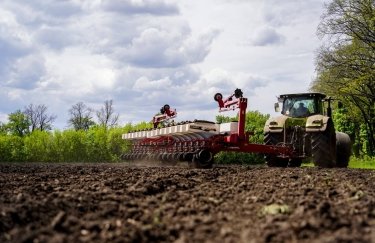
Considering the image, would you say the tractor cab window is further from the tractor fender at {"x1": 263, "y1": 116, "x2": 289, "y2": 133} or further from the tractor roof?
the tractor fender at {"x1": 263, "y1": 116, "x2": 289, "y2": 133}

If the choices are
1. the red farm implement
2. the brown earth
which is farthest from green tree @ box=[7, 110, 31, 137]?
the brown earth

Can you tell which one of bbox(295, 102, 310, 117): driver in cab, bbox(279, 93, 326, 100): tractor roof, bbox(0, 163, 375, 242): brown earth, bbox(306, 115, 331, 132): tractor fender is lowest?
bbox(0, 163, 375, 242): brown earth

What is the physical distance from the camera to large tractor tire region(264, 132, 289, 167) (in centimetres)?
1869

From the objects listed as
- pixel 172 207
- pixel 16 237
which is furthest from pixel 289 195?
pixel 16 237

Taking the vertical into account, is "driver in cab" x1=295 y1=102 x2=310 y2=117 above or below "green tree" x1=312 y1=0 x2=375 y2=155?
below

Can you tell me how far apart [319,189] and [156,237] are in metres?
4.60

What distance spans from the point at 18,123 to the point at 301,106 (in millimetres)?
65311

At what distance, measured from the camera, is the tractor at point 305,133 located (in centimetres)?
1680

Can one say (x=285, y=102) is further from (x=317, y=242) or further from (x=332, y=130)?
(x=317, y=242)

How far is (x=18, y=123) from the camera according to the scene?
78062 mm

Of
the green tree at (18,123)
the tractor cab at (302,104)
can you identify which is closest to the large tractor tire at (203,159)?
the tractor cab at (302,104)

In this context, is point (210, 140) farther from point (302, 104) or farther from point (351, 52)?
point (351, 52)

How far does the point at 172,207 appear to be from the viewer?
665 cm

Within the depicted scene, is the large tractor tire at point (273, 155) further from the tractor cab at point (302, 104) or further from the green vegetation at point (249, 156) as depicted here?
the green vegetation at point (249, 156)
